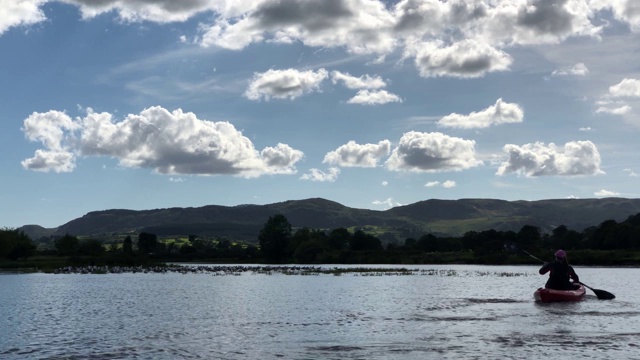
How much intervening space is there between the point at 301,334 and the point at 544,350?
14538mm

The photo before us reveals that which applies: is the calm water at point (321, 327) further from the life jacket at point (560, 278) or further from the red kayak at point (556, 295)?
the life jacket at point (560, 278)

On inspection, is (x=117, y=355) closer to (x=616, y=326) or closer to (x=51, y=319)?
(x=51, y=319)

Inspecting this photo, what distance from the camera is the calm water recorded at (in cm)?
3381

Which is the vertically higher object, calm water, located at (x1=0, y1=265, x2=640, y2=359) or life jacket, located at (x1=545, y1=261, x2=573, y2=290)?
life jacket, located at (x1=545, y1=261, x2=573, y2=290)

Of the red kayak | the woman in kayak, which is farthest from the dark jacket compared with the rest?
the red kayak

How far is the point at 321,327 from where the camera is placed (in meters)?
44.5

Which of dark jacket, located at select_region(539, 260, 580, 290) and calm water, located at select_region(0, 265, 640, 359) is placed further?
dark jacket, located at select_region(539, 260, 580, 290)

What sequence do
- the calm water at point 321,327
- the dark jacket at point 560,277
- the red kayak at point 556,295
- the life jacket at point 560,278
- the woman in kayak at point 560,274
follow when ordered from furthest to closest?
the life jacket at point 560,278 < the dark jacket at point 560,277 < the woman in kayak at point 560,274 < the red kayak at point 556,295 < the calm water at point 321,327

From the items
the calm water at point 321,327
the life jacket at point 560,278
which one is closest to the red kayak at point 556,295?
the life jacket at point 560,278

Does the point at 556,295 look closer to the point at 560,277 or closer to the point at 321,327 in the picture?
the point at 560,277

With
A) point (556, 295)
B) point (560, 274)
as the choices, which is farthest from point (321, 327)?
point (560, 274)

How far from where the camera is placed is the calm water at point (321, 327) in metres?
33.8

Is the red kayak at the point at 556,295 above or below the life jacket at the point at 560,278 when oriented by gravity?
below

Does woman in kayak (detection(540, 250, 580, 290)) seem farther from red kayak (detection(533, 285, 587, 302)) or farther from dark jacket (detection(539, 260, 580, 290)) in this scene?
red kayak (detection(533, 285, 587, 302))
